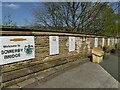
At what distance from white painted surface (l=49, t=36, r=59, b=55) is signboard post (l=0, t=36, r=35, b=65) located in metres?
1.43

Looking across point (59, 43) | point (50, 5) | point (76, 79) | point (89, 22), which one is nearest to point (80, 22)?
point (89, 22)

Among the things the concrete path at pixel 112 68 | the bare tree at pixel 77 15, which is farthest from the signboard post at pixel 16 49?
the bare tree at pixel 77 15

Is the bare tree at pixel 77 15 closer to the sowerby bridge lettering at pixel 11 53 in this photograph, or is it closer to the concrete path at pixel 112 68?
the concrete path at pixel 112 68

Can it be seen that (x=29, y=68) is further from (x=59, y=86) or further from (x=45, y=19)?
(x=45, y=19)

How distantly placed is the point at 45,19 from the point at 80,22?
5188 millimetres

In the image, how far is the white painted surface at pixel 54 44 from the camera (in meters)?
7.98

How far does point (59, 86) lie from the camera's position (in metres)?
5.85

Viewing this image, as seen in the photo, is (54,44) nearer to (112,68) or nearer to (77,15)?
(112,68)

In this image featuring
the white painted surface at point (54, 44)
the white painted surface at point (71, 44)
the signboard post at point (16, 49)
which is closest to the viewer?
the signboard post at point (16, 49)

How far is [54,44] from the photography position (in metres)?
8.27

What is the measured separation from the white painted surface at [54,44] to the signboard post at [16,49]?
4.68 ft

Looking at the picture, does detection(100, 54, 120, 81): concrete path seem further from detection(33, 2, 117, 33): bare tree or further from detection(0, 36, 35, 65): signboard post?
detection(33, 2, 117, 33): bare tree

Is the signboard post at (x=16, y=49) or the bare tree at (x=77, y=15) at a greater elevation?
the bare tree at (x=77, y=15)

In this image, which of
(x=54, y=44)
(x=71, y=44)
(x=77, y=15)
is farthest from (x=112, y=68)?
(x=77, y=15)
